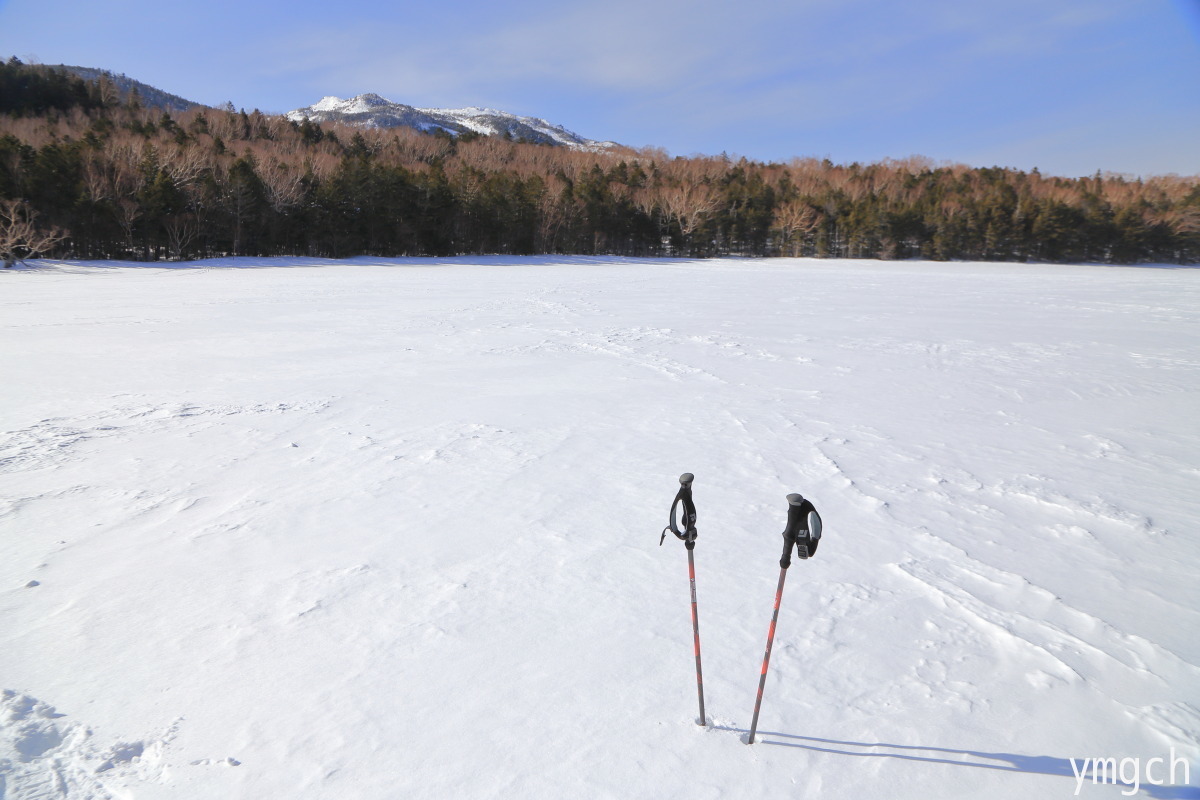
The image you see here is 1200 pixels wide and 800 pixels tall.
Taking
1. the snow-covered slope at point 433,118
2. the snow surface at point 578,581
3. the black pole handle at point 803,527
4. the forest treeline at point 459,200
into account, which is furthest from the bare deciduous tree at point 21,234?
Answer: the snow-covered slope at point 433,118

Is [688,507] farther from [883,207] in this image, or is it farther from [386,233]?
[883,207]

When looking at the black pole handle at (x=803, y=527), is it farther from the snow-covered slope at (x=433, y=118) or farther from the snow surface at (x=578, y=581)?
the snow-covered slope at (x=433, y=118)

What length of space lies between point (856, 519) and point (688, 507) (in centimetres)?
285

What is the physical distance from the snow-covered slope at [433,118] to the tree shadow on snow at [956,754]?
16296 cm

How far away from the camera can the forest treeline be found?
3234cm

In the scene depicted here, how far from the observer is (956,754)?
2.71 meters

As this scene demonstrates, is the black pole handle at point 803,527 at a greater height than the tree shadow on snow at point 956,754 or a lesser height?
greater

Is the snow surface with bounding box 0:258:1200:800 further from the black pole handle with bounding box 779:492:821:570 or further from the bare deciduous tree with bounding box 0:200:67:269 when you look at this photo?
the bare deciduous tree with bounding box 0:200:67:269

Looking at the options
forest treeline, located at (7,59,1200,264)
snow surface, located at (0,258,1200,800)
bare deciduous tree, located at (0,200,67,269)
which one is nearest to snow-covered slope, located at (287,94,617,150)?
forest treeline, located at (7,59,1200,264)

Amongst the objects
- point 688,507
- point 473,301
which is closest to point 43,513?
point 688,507

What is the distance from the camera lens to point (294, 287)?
2197 cm

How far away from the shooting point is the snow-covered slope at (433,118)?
6230 inches

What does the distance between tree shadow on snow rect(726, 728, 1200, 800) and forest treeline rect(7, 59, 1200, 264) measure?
36.9 meters

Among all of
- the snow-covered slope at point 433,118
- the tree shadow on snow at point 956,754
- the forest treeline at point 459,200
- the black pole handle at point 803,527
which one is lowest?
the tree shadow on snow at point 956,754
